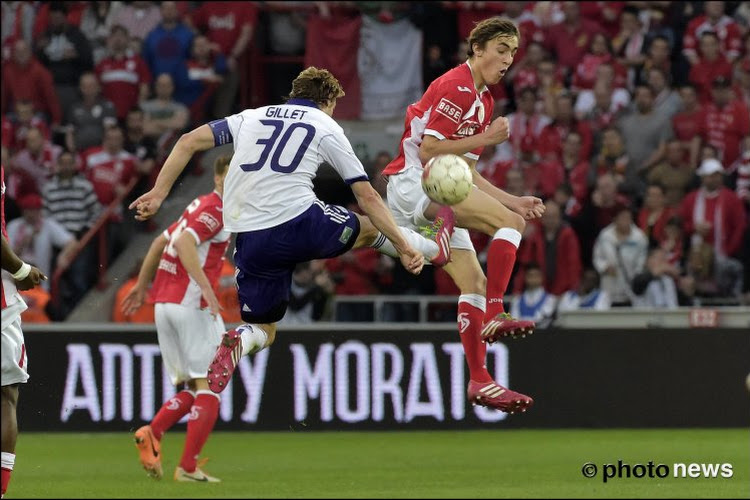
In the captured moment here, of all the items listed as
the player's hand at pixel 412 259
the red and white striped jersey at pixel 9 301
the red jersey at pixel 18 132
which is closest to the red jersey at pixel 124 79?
the red jersey at pixel 18 132

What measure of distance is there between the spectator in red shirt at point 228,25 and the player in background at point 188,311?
24.4 ft

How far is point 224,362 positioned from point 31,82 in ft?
32.9

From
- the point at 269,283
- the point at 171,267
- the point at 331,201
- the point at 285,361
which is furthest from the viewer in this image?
the point at 331,201

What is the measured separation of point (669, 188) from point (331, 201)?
3777mm

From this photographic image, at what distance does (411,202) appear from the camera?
11.1m

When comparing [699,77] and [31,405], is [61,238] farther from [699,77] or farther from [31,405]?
[699,77]

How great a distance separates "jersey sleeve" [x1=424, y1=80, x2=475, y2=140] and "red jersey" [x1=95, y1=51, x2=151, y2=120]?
31.5 feet

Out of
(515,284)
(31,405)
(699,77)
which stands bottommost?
(31,405)

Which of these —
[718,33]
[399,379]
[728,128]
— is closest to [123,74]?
[399,379]

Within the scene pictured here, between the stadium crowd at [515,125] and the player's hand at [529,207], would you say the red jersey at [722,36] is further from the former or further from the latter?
the player's hand at [529,207]

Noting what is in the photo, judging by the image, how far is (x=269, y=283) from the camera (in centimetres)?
1080

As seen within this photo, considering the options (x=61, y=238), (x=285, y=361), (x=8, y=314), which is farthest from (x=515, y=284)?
(x=8, y=314)

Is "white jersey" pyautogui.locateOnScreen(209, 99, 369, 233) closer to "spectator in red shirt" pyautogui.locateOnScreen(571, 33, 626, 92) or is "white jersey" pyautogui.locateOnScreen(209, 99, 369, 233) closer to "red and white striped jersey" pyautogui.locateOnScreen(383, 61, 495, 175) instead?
"red and white striped jersey" pyautogui.locateOnScreen(383, 61, 495, 175)

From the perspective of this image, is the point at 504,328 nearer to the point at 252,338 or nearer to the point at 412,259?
the point at 412,259
